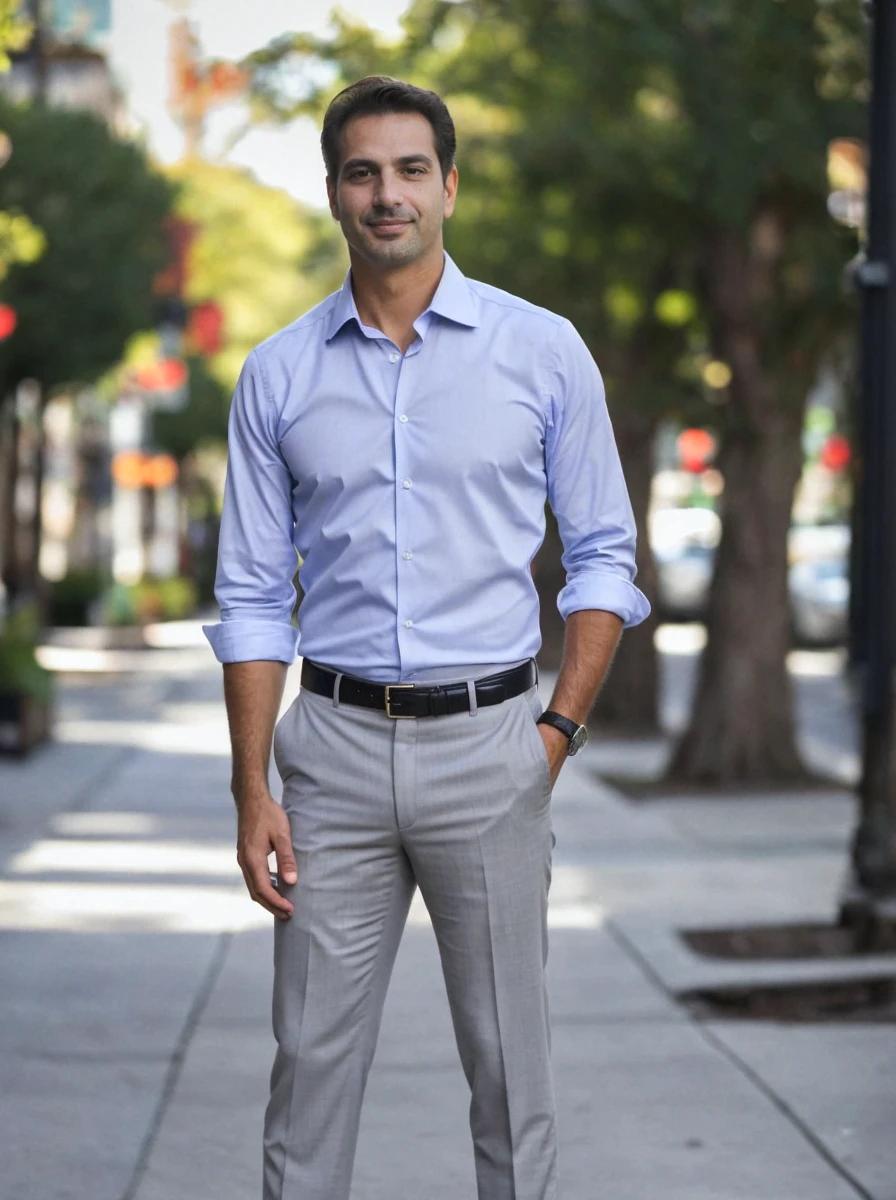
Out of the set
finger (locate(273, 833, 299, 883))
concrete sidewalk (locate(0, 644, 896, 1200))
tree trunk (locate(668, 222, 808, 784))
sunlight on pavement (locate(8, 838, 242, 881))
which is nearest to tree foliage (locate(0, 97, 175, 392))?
tree trunk (locate(668, 222, 808, 784))

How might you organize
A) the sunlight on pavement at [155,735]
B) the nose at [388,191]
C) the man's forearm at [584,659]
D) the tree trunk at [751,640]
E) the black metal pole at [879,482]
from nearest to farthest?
the nose at [388,191] < the man's forearm at [584,659] < the black metal pole at [879,482] < the tree trunk at [751,640] < the sunlight on pavement at [155,735]

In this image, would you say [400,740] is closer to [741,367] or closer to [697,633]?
[741,367]

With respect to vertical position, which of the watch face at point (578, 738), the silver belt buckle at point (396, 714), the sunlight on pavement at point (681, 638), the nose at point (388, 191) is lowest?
the sunlight on pavement at point (681, 638)

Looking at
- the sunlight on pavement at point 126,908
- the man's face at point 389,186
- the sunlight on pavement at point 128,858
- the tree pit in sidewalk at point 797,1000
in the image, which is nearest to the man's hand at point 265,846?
the man's face at point 389,186

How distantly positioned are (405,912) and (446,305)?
98 cm

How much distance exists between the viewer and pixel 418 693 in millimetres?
3387

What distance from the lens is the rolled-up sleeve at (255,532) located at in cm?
347

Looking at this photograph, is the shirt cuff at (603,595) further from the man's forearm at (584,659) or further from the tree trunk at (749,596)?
the tree trunk at (749,596)

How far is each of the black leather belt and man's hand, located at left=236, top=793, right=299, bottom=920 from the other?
21 cm

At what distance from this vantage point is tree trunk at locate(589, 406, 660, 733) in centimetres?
1931

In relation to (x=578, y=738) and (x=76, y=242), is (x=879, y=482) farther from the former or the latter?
(x=76, y=242)

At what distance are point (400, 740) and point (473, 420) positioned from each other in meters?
0.51

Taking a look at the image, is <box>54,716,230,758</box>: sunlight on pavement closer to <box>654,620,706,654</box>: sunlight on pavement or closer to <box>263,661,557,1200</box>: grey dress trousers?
<box>263,661,557,1200</box>: grey dress trousers

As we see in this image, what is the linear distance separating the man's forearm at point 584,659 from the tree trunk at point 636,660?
15.7 metres
